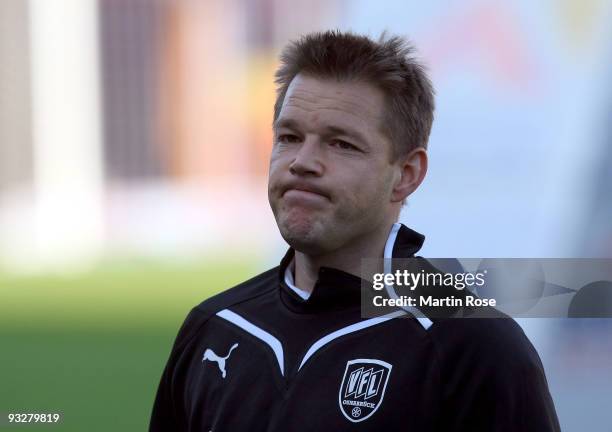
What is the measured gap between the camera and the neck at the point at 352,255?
1.57 m

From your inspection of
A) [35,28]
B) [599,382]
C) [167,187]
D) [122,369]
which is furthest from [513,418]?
[35,28]

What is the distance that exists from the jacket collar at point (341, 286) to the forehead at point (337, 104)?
0.22 metres

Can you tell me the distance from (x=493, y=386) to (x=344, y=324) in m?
0.29

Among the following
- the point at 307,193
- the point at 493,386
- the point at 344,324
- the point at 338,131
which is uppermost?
the point at 338,131

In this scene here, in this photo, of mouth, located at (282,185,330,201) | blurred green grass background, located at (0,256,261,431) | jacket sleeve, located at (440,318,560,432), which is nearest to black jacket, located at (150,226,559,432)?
jacket sleeve, located at (440,318,560,432)

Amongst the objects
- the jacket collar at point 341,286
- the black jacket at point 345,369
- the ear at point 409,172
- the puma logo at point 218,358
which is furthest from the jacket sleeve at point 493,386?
the puma logo at point 218,358

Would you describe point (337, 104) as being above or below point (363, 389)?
above

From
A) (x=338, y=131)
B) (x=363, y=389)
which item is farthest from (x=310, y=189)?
(x=363, y=389)

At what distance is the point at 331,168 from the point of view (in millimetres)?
1504

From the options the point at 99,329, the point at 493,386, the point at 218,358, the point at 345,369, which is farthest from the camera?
the point at 99,329

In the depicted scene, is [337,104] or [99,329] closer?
[337,104]

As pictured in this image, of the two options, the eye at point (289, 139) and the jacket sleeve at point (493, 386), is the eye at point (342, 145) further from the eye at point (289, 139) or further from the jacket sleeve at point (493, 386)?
the jacket sleeve at point (493, 386)

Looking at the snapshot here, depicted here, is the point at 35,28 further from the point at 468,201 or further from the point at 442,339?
the point at 442,339

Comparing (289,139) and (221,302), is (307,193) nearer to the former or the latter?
(289,139)
